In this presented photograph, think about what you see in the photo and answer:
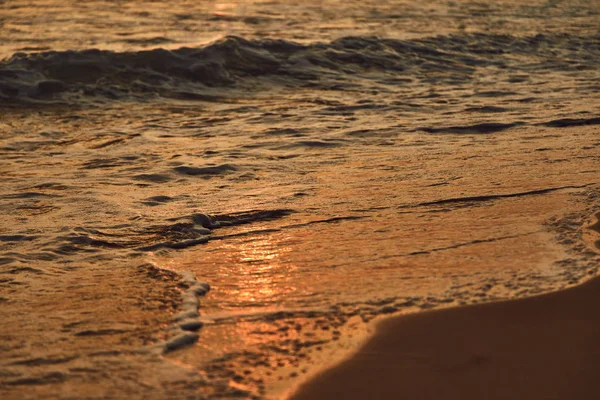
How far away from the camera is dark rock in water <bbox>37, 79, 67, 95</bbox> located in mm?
9766

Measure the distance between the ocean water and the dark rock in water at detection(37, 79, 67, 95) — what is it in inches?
1.4

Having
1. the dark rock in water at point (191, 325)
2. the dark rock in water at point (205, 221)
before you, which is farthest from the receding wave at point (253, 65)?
the dark rock in water at point (191, 325)

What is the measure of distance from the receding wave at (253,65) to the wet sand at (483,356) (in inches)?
254

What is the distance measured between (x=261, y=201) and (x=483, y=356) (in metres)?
2.32

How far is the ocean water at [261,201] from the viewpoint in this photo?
3.31 metres

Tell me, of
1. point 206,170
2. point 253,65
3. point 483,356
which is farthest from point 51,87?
point 483,356

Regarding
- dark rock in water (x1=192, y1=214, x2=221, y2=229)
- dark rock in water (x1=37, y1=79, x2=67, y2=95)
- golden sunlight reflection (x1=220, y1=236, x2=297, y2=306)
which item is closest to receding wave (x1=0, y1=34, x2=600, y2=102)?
dark rock in water (x1=37, y1=79, x2=67, y2=95)

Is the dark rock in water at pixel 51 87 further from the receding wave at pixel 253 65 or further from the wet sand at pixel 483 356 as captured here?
the wet sand at pixel 483 356

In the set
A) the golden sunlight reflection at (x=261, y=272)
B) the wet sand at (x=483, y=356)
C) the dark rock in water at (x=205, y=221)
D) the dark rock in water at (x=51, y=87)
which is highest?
the dark rock in water at (x=51, y=87)

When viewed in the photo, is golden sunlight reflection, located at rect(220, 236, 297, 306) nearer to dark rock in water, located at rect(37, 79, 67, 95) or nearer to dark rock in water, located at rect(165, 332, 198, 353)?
dark rock in water, located at rect(165, 332, 198, 353)

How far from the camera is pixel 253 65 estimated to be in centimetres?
1119

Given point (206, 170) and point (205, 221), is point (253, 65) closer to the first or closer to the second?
point (206, 170)

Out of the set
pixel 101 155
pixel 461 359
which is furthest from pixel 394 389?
pixel 101 155

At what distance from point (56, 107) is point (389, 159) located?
4471mm
